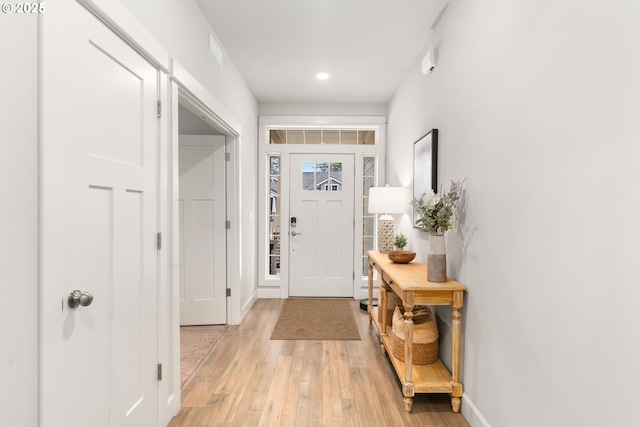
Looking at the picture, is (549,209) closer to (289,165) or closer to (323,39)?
(323,39)

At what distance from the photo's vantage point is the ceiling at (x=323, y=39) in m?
2.53

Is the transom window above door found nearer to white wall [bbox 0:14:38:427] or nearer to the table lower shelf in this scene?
the table lower shelf

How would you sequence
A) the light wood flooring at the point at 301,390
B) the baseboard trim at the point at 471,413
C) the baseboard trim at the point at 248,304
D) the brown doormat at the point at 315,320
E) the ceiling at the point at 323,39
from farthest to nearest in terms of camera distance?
1. the baseboard trim at the point at 248,304
2. the brown doormat at the point at 315,320
3. the ceiling at the point at 323,39
4. the light wood flooring at the point at 301,390
5. the baseboard trim at the point at 471,413

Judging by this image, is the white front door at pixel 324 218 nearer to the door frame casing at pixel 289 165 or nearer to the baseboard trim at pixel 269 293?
the door frame casing at pixel 289 165

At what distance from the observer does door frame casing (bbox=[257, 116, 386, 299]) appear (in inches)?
191

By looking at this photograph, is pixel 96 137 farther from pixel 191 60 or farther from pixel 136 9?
pixel 191 60

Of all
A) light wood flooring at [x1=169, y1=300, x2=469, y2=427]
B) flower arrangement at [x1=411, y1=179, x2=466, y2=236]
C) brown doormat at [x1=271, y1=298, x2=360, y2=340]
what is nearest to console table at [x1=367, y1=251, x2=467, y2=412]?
light wood flooring at [x1=169, y1=300, x2=469, y2=427]

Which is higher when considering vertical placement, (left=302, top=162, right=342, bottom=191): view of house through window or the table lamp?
(left=302, top=162, right=342, bottom=191): view of house through window

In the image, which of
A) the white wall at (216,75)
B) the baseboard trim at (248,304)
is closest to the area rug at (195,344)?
the baseboard trim at (248,304)

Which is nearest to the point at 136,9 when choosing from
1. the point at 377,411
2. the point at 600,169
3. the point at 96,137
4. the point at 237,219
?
the point at 96,137

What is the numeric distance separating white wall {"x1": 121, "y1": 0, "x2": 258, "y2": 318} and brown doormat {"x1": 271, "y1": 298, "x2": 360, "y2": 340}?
0.56 meters

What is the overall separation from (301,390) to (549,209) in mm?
1903

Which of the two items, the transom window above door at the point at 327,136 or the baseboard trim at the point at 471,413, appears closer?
the baseboard trim at the point at 471,413

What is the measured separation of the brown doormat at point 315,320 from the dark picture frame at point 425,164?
133 cm
